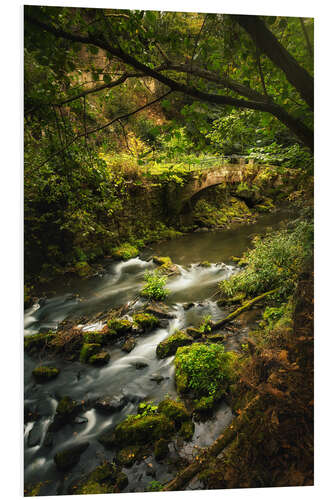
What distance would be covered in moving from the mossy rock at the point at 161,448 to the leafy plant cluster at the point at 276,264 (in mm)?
1912

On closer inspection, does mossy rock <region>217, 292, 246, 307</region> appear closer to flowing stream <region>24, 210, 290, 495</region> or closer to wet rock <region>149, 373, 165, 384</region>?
flowing stream <region>24, 210, 290, 495</region>

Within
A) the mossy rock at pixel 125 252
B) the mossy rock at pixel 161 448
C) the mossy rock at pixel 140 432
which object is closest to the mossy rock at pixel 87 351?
the mossy rock at pixel 140 432

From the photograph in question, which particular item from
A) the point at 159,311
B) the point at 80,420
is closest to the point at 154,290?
the point at 159,311

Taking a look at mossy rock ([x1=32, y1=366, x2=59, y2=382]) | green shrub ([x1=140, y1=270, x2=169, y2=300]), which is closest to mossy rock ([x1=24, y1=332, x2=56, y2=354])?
mossy rock ([x1=32, y1=366, x2=59, y2=382])

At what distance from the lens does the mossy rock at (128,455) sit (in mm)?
1885

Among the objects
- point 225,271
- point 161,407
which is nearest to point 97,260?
point 225,271

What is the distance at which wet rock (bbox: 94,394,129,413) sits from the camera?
2322 mm

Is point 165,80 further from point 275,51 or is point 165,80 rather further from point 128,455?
point 128,455

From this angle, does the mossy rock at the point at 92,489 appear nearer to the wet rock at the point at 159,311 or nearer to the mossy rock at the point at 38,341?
the mossy rock at the point at 38,341

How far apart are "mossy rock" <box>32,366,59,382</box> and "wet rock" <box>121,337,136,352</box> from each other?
0.77 metres

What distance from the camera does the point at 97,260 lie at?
5059mm

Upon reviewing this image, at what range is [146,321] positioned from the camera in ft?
10.7

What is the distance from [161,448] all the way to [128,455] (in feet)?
0.87
